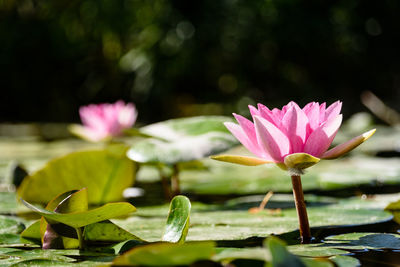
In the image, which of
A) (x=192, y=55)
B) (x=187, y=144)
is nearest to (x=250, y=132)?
(x=187, y=144)

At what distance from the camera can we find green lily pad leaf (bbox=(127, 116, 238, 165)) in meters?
1.00

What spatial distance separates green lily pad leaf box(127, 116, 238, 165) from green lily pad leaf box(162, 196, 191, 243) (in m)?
0.29

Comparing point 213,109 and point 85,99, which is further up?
point 85,99

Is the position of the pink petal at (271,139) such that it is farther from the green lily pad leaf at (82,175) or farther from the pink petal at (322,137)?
the green lily pad leaf at (82,175)

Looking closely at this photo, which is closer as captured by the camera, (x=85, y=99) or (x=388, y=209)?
(x=388, y=209)

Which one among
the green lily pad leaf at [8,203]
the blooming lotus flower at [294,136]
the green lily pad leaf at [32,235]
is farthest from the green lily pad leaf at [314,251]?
the green lily pad leaf at [8,203]

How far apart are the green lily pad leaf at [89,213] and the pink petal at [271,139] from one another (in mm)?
194

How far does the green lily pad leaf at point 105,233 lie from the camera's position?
0.80 m

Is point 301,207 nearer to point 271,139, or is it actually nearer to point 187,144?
point 271,139

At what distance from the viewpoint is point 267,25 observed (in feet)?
16.3

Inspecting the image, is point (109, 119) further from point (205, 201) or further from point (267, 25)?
point (267, 25)

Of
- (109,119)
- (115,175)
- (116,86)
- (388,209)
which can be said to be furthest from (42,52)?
(388,209)

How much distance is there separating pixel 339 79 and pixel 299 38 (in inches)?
25.8

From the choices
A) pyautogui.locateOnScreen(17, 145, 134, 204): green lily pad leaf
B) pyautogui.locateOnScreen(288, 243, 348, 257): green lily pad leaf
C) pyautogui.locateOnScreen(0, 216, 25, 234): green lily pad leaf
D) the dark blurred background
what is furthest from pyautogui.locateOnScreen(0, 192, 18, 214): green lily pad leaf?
the dark blurred background
